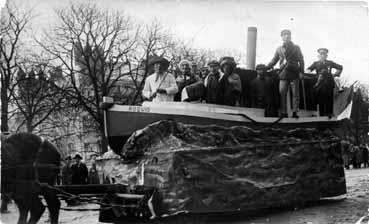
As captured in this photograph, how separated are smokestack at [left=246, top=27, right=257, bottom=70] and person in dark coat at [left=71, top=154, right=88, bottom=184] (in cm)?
294

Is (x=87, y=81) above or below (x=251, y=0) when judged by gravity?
below

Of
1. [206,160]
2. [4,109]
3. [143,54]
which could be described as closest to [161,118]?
[206,160]

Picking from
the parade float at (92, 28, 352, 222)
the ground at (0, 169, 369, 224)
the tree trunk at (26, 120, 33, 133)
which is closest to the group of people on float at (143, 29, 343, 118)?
the parade float at (92, 28, 352, 222)

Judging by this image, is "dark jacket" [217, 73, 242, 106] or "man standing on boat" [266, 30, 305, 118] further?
"man standing on boat" [266, 30, 305, 118]

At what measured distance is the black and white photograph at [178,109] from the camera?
546cm

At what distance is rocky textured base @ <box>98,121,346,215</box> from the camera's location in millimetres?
5664

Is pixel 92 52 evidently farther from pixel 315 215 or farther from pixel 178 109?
pixel 315 215

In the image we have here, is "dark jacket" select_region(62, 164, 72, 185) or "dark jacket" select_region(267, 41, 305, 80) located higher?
"dark jacket" select_region(267, 41, 305, 80)

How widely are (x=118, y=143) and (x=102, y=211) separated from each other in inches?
38.0

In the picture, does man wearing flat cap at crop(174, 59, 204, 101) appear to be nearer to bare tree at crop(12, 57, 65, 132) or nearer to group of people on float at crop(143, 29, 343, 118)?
group of people on float at crop(143, 29, 343, 118)

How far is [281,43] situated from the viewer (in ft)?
22.7

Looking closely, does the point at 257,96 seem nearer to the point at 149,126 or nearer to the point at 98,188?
the point at 149,126

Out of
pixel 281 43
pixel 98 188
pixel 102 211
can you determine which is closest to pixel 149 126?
pixel 98 188

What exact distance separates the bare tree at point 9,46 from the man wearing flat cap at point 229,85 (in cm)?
264
